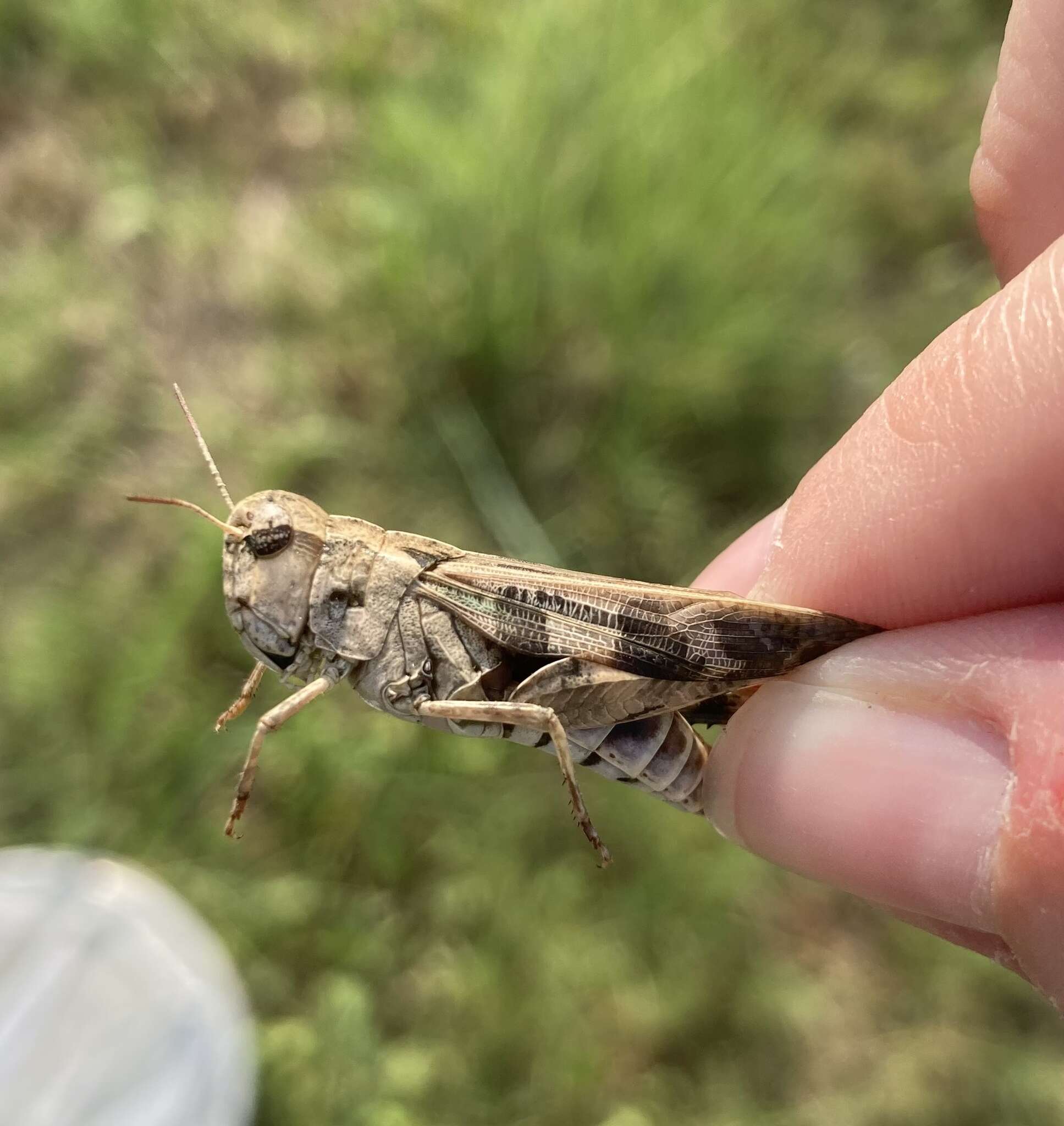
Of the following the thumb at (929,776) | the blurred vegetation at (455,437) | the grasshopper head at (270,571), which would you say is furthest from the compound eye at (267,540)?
the blurred vegetation at (455,437)

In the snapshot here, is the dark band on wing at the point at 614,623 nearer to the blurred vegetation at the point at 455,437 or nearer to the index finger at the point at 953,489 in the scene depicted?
the index finger at the point at 953,489

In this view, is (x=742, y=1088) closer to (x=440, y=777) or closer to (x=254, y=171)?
(x=440, y=777)

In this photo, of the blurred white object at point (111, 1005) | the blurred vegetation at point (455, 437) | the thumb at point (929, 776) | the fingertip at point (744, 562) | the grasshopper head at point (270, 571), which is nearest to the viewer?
the thumb at point (929, 776)

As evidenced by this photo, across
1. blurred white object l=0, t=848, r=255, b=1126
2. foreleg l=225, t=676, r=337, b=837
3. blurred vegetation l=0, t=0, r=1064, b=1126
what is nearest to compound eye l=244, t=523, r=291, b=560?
foreleg l=225, t=676, r=337, b=837

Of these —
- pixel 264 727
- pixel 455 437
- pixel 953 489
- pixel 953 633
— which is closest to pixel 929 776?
pixel 953 633

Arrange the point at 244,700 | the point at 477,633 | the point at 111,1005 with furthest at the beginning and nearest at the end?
the point at 111,1005
the point at 244,700
the point at 477,633

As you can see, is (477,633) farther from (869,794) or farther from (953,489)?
(953,489)
